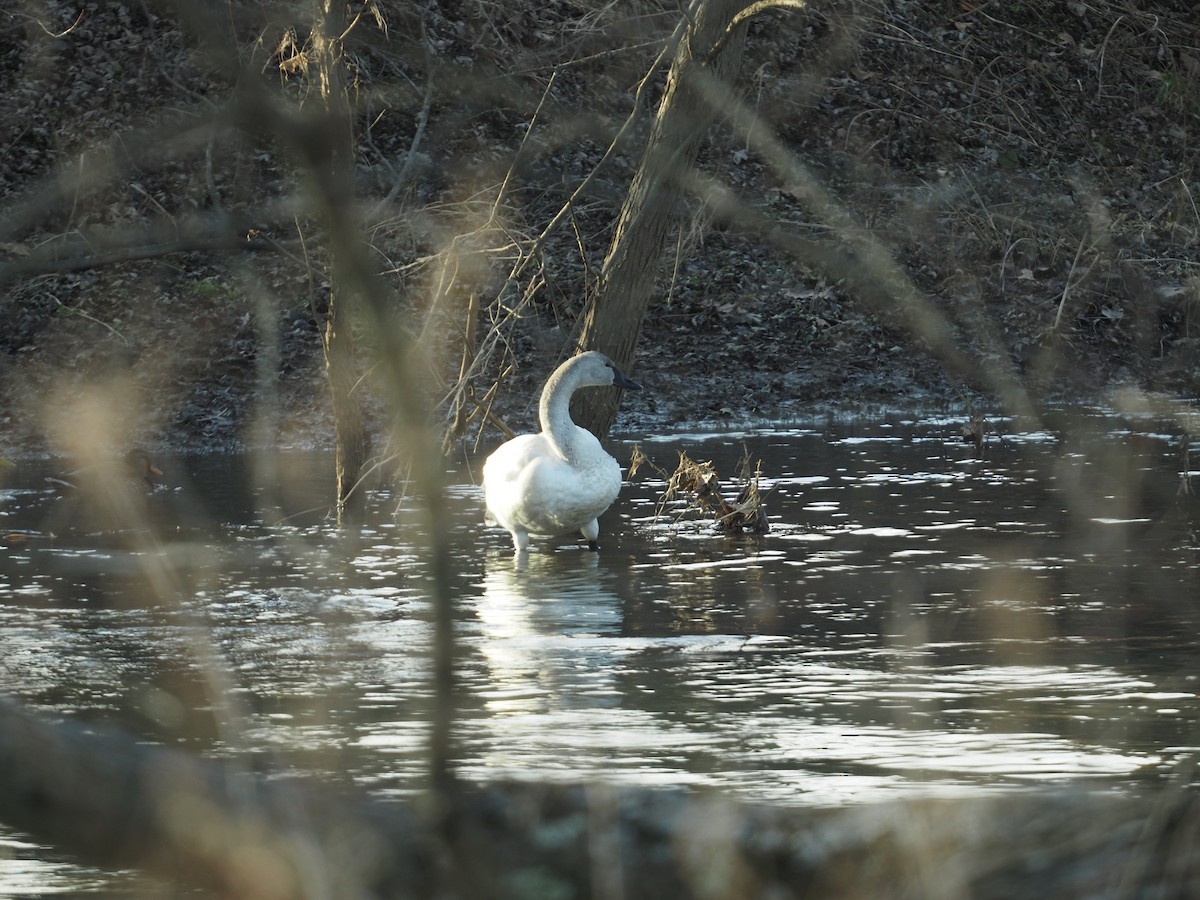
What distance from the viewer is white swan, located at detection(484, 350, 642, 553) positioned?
35.4 ft

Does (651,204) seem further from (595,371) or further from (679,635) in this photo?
(679,635)

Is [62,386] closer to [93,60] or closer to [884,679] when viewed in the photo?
[93,60]

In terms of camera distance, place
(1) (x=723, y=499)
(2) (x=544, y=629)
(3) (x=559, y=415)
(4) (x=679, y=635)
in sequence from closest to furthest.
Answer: (4) (x=679, y=635)
(2) (x=544, y=629)
(1) (x=723, y=499)
(3) (x=559, y=415)

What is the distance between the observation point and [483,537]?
12.0 meters

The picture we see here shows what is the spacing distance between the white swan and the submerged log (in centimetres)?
828

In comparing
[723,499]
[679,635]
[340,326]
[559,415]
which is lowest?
[679,635]

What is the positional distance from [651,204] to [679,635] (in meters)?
4.49

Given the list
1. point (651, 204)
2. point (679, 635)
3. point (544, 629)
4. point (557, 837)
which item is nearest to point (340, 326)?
point (651, 204)

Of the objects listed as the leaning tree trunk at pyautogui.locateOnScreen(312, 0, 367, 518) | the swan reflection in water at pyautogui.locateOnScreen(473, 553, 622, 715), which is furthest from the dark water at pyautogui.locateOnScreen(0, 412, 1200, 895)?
the leaning tree trunk at pyautogui.locateOnScreen(312, 0, 367, 518)

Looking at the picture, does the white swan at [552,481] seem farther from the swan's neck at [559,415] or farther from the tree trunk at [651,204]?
the tree trunk at [651,204]

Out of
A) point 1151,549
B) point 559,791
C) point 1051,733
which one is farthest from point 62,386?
point 559,791

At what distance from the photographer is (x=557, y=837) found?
7.79 ft

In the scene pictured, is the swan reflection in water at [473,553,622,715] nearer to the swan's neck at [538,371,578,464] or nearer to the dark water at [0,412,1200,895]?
the dark water at [0,412,1200,895]

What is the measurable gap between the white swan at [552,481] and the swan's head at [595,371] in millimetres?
368
